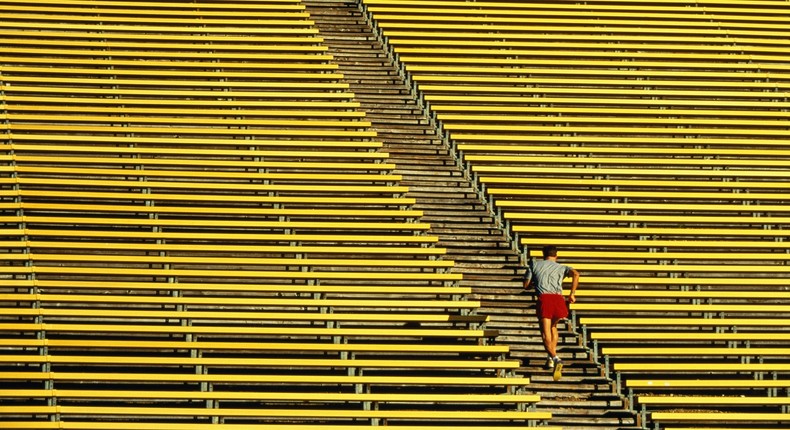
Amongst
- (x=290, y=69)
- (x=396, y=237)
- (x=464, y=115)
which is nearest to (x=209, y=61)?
(x=290, y=69)

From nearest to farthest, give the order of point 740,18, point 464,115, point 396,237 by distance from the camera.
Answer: point 396,237
point 464,115
point 740,18

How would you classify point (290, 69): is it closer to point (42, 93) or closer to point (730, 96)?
point (42, 93)

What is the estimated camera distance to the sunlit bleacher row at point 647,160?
9406mm

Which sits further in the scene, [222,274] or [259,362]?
[222,274]

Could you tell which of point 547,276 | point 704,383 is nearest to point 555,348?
point 547,276

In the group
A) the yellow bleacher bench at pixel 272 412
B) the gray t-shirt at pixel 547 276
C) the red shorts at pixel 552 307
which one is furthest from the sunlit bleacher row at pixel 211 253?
the gray t-shirt at pixel 547 276

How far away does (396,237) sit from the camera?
9.99 m

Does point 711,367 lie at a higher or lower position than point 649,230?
lower

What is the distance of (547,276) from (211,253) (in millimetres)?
2561

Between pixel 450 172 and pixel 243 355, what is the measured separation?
9.36ft

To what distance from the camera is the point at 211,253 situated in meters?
9.91

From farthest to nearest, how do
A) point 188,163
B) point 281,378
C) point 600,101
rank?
1. point 600,101
2. point 188,163
3. point 281,378

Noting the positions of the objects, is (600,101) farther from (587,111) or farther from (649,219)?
(649,219)

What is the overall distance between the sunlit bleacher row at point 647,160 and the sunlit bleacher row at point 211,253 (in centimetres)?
102
